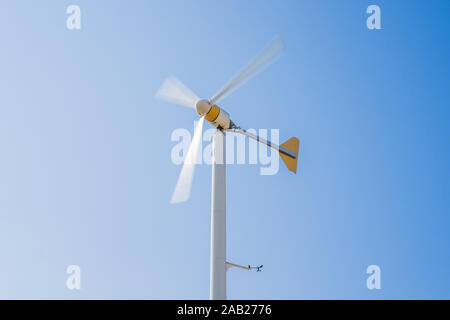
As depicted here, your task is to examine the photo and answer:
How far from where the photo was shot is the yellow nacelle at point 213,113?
754 inches

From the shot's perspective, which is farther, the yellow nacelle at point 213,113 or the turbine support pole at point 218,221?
the yellow nacelle at point 213,113

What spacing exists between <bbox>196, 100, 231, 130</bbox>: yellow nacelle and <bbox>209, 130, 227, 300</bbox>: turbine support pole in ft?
1.17

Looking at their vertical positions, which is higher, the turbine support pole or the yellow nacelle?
the yellow nacelle

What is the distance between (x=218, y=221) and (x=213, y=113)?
425cm

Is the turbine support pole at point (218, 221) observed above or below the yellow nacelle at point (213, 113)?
below

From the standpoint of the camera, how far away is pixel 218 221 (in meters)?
18.3

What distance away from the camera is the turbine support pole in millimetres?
17578

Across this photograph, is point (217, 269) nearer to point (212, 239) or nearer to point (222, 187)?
point (212, 239)

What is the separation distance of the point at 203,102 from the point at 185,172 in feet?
9.48

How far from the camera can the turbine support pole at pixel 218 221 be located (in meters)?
17.6

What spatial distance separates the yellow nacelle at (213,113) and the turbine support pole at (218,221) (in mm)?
356
